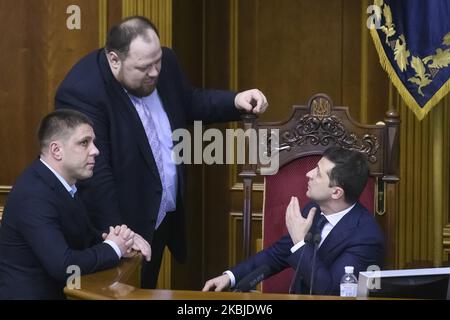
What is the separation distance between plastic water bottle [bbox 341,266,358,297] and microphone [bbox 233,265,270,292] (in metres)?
0.25

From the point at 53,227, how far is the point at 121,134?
697 millimetres

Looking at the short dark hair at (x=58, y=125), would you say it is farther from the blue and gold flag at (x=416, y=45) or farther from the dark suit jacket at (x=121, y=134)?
the blue and gold flag at (x=416, y=45)

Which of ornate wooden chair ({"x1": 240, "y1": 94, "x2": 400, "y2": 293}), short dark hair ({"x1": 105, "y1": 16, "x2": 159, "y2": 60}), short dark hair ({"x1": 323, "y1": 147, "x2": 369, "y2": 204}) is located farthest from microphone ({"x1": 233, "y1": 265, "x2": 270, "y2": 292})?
short dark hair ({"x1": 105, "y1": 16, "x2": 159, "y2": 60})

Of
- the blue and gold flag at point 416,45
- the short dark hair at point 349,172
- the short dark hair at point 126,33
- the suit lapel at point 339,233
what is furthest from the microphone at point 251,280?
the blue and gold flag at point 416,45

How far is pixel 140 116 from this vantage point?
3664 mm

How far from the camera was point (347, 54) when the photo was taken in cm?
455

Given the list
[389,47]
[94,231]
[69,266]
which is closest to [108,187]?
[94,231]

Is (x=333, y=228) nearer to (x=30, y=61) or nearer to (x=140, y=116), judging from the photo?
(x=140, y=116)

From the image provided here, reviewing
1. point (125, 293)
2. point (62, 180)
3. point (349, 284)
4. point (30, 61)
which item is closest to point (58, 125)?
point (62, 180)

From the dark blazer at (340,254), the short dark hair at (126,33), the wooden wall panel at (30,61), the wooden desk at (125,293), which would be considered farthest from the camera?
the wooden wall panel at (30,61)

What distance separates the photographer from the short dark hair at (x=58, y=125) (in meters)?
3.13

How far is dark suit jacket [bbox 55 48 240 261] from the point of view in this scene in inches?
139

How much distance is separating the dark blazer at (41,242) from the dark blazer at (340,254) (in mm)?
548

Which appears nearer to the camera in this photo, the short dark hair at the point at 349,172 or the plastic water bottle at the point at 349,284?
the plastic water bottle at the point at 349,284
